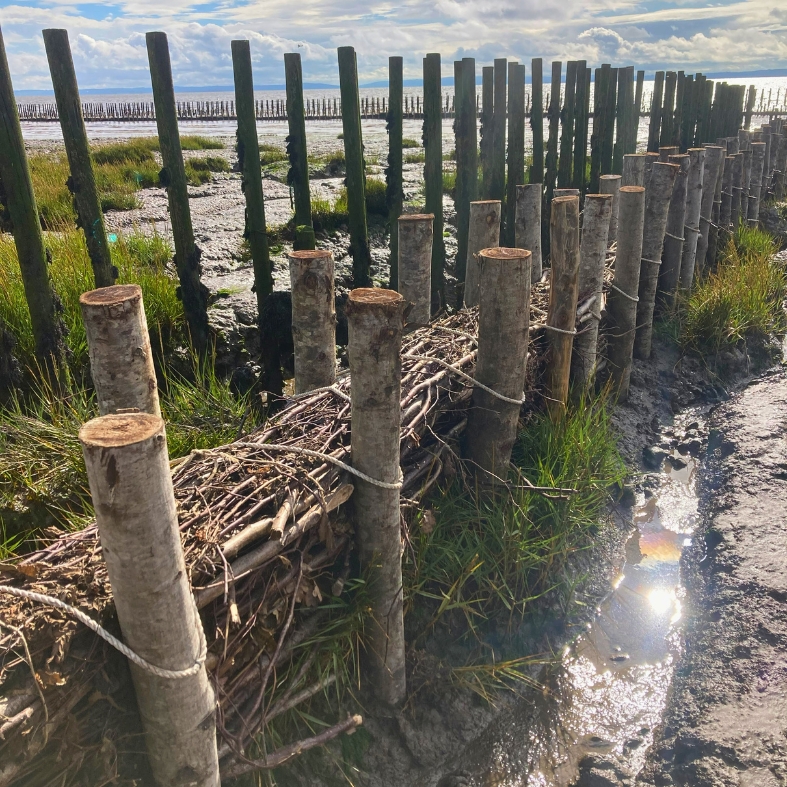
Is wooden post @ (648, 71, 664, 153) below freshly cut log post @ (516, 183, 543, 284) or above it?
above

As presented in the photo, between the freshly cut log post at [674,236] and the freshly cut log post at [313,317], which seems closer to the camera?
the freshly cut log post at [313,317]

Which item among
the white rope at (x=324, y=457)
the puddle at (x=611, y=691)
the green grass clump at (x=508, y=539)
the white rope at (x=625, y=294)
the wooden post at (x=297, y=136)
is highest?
the wooden post at (x=297, y=136)

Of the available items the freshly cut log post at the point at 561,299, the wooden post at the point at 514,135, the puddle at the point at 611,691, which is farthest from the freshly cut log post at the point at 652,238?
the puddle at the point at 611,691

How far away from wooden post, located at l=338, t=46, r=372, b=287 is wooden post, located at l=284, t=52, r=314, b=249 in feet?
0.93

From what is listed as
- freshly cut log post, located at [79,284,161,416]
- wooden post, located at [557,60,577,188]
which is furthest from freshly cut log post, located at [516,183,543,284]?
freshly cut log post, located at [79,284,161,416]

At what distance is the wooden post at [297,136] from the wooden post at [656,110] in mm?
8629

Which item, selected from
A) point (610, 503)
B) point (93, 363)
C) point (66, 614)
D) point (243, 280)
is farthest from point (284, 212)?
point (66, 614)

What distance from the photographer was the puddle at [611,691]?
10.3 feet

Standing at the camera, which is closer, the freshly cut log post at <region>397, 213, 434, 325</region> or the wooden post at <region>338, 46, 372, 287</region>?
the freshly cut log post at <region>397, 213, 434, 325</region>

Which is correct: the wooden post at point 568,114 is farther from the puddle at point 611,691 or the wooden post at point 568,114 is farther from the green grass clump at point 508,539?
the puddle at point 611,691

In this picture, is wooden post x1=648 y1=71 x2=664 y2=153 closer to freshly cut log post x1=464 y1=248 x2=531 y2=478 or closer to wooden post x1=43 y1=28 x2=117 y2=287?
freshly cut log post x1=464 y1=248 x2=531 y2=478

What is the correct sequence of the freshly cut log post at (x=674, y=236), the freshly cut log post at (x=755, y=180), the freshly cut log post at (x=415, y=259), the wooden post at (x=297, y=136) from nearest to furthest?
the freshly cut log post at (x=415, y=259), the wooden post at (x=297, y=136), the freshly cut log post at (x=674, y=236), the freshly cut log post at (x=755, y=180)

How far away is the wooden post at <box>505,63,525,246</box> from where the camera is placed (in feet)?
21.4

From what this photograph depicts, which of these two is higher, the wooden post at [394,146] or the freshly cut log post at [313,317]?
the wooden post at [394,146]
